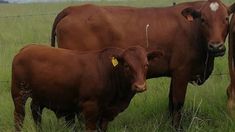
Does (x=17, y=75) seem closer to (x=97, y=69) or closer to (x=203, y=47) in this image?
(x=97, y=69)

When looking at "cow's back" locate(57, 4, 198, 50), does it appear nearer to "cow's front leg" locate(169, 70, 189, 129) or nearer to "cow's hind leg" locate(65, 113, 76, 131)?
"cow's front leg" locate(169, 70, 189, 129)

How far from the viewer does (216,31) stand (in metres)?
6.36

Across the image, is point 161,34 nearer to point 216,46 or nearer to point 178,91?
point 178,91

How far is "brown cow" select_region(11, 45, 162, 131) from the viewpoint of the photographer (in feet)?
19.3

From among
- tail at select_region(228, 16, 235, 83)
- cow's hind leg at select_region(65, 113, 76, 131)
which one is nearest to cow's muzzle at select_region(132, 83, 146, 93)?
cow's hind leg at select_region(65, 113, 76, 131)

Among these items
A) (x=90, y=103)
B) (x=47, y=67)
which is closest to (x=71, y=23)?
(x=47, y=67)

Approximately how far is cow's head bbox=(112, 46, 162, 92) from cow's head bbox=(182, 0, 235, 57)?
103 centimetres

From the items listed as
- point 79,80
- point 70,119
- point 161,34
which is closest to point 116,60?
point 79,80

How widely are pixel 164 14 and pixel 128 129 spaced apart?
1.80 meters

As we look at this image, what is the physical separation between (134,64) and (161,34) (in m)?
1.44

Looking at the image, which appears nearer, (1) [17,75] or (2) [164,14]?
(1) [17,75]

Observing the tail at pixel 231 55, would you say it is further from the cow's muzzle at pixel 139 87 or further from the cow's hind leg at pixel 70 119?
the cow's hind leg at pixel 70 119

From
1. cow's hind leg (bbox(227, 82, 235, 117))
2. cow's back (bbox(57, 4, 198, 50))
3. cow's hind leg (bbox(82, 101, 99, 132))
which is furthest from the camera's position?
cow's back (bbox(57, 4, 198, 50))

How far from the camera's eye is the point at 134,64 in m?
5.68
